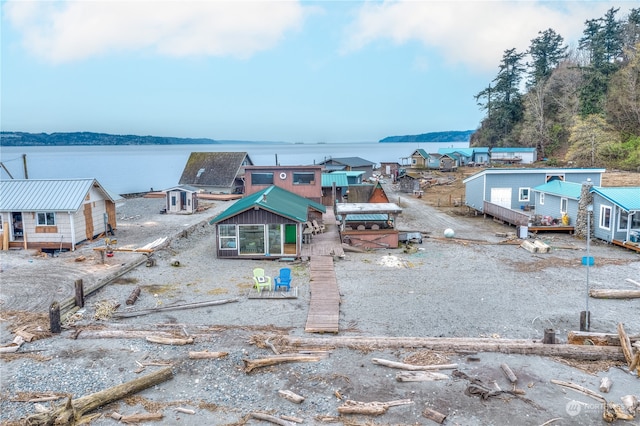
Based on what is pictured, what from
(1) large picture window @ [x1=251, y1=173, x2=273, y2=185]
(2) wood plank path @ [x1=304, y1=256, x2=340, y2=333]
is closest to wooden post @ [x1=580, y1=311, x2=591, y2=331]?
(2) wood plank path @ [x1=304, y1=256, x2=340, y2=333]

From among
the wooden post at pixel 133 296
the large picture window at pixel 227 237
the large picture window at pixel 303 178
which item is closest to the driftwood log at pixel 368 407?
the wooden post at pixel 133 296

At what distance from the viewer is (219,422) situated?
27.9 ft

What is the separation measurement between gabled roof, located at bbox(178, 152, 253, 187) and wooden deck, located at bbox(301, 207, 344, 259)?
74.4 ft

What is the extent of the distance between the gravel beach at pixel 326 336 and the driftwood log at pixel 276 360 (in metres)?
0.14

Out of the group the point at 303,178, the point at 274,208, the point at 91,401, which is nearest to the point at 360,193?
the point at 303,178

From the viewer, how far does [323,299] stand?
1538 centimetres

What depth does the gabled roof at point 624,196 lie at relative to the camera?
23.0 meters

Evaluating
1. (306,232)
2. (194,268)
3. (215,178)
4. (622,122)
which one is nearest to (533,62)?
(622,122)

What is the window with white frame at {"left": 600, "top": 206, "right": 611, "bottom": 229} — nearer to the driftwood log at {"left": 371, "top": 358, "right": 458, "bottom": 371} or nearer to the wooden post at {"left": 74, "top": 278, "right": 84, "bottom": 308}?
the driftwood log at {"left": 371, "top": 358, "right": 458, "bottom": 371}

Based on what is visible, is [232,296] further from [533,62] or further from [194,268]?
[533,62]

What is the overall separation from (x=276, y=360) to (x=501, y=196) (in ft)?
94.3

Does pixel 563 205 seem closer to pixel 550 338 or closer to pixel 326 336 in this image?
pixel 550 338

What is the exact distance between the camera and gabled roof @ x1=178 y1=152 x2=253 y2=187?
161ft

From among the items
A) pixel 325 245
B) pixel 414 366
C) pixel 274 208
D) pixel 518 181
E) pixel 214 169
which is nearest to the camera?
pixel 414 366
